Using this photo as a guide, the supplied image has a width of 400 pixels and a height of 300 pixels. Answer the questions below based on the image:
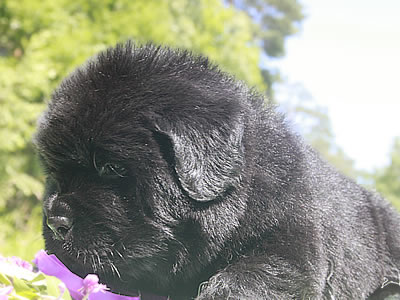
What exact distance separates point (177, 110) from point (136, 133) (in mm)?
208

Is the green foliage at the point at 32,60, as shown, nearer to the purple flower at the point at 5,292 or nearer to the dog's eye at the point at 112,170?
the dog's eye at the point at 112,170

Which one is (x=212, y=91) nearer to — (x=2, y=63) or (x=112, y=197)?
(x=112, y=197)

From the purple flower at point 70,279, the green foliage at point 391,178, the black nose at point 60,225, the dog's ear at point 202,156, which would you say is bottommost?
the purple flower at point 70,279

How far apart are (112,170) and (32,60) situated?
175 inches

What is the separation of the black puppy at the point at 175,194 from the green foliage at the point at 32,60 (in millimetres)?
2629

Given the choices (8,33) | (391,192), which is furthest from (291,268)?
(391,192)

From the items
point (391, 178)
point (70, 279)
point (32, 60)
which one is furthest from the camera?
point (391, 178)

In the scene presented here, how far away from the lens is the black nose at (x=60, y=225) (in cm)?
208

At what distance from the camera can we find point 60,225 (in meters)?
2.09

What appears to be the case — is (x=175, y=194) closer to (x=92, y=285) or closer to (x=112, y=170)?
(x=112, y=170)

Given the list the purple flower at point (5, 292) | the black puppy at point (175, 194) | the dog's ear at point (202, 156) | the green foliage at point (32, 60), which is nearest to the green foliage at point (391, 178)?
the green foliage at point (32, 60)

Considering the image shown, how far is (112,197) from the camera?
6.93 feet

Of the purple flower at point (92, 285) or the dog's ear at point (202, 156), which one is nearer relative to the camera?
the purple flower at point (92, 285)

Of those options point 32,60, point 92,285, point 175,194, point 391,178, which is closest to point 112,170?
point 175,194
